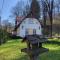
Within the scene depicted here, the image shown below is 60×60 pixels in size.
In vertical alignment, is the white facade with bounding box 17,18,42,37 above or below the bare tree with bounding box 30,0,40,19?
below

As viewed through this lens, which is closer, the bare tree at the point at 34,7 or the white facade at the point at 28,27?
the bare tree at the point at 34,7

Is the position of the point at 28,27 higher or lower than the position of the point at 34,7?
lower

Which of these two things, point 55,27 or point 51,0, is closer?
point 51,0

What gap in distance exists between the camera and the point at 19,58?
7.29 metres

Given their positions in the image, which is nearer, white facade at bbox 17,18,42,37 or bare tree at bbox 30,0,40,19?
bare tree at bbox 30,0,40,19

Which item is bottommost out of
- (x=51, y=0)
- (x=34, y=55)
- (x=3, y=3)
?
(x=34, y=55)

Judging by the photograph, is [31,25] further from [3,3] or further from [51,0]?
[3,3]

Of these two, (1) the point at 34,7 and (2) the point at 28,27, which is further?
(2) the point at 28,27

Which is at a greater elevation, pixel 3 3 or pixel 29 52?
pixel 3 3

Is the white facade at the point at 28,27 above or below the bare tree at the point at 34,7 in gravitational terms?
below

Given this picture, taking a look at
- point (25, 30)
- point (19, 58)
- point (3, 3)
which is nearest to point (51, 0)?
point (25, 30)

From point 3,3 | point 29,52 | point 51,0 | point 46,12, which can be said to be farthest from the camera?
point 46,12

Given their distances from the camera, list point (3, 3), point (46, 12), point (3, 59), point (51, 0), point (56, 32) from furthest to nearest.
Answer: point (56, 32) → point (46, 12) → point (51, 0) → point (3, 59) → point (3, 3)

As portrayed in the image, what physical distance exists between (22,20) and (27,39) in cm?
2441
